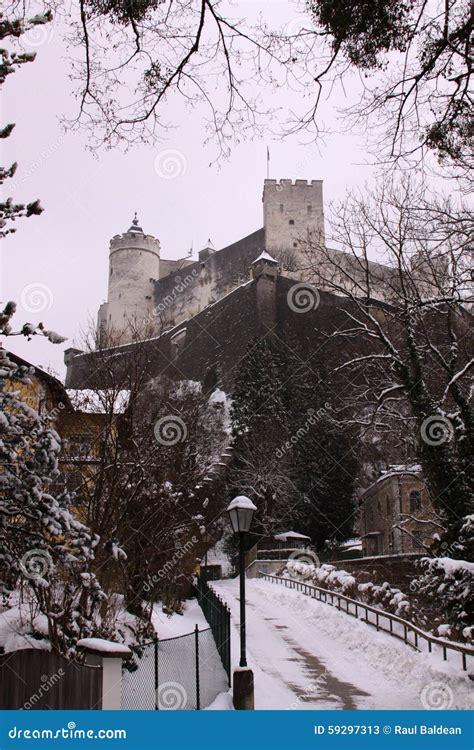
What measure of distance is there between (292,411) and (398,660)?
36165 millimetres

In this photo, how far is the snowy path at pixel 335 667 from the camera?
1027 cm

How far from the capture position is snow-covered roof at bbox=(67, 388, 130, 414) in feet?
46.5

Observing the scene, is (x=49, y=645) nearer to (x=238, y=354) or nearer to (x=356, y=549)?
(x=356, y=549)

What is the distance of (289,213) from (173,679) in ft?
208

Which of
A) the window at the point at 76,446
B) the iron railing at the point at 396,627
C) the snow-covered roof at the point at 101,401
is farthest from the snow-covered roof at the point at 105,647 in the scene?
the window at the point at 76,446

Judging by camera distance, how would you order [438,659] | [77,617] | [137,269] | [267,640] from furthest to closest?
[137,269] < [267,640] < [438,659] < [77,617]

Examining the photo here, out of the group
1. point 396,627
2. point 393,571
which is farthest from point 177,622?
point 393,571

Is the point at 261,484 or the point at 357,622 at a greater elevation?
the point at 261,484

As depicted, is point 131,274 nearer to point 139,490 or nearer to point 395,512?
point 395,512

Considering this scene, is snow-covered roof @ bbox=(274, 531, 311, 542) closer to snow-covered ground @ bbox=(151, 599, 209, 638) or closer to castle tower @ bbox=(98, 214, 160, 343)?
snow-covered ground @ bbox=(151, 599, 209, 638)

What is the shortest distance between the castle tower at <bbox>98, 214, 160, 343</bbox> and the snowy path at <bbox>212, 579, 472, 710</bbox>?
2470 inches

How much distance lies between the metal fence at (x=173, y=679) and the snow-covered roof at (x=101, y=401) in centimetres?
451
